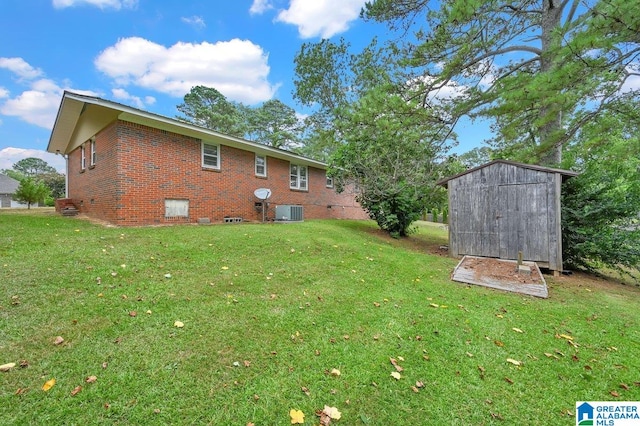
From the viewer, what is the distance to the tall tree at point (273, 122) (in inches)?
1204

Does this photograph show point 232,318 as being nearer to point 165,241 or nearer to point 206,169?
point 165,241

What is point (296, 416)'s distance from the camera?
201cm

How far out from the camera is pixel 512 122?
332 inches

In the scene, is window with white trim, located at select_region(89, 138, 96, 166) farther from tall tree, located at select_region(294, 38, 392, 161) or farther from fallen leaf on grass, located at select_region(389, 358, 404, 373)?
tall tree, located at select_region(294, 38, 392, 161)

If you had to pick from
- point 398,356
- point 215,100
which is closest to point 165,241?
point 398,356

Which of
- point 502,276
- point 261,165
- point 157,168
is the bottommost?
point 502,276

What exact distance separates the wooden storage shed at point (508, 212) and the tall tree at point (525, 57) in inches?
36.0

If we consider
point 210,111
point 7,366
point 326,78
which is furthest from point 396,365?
point 210,111

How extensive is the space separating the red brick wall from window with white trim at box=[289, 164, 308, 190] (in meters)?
1.27

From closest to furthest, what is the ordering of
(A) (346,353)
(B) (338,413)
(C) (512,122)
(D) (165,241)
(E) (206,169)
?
(B) (338,413)
(A) (346,353)
(D) (165,241)
(C) (512,122)
(E) (206,169)

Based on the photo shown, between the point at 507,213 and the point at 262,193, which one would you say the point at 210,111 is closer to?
the point at 262,193

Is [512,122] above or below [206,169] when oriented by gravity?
above

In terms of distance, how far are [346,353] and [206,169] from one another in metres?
9.38

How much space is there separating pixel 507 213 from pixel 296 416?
25.7 feet
